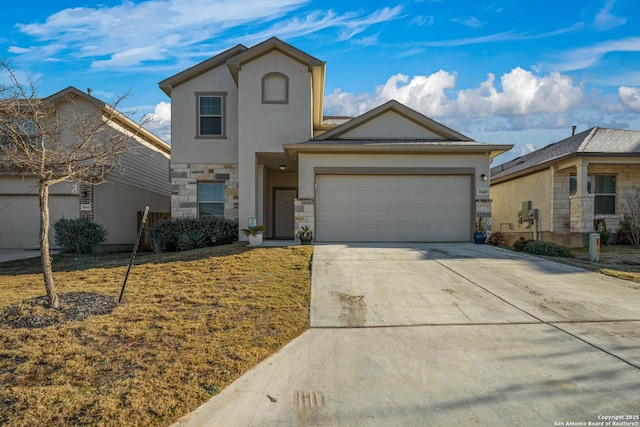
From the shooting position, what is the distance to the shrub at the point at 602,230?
15008 mm

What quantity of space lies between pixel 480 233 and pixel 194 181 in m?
10.0

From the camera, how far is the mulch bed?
558 centimetres

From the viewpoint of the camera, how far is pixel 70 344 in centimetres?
485

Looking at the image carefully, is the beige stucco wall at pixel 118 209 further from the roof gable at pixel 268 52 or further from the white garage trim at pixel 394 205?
the white garage trim at pixel 394 205

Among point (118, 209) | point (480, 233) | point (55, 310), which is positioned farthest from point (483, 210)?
point (118, 209)

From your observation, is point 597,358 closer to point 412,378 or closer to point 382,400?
point 412,378

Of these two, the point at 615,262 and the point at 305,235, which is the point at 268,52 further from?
the point at 615,262

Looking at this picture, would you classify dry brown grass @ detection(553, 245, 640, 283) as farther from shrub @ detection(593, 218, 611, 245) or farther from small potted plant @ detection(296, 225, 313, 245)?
small potted plant @ detection(296, 225, 313, 245)

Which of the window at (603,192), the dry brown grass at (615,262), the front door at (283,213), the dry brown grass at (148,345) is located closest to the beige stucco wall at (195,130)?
the front door at (283,213)

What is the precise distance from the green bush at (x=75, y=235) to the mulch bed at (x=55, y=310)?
8.00 metres

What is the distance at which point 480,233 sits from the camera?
13156 millimetres

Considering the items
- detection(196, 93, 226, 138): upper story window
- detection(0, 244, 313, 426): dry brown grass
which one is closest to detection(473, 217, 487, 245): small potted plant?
detection(0, 244, 313, 426): dry brown grass

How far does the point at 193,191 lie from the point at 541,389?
13450 mm

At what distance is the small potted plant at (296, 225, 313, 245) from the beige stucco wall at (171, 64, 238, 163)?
4170 millimetres
